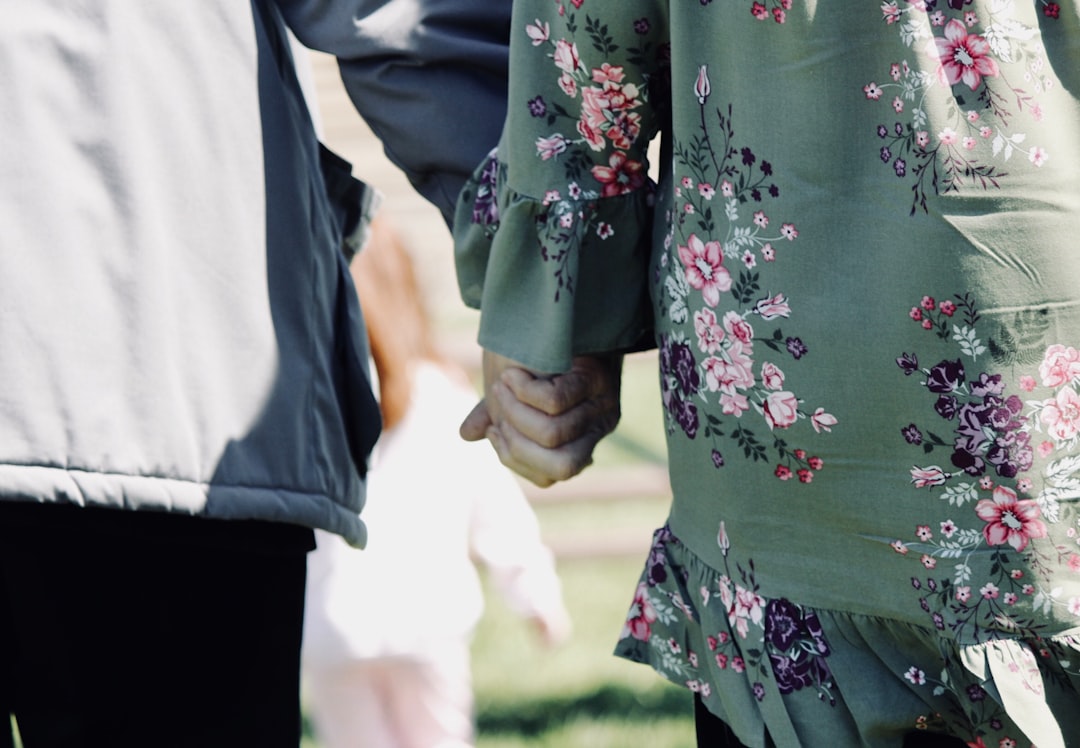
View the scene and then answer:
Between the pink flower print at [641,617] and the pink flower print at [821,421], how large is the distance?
0.31 metres

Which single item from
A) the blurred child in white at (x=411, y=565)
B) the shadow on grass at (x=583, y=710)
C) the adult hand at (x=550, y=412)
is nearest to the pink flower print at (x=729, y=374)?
the adult hand at (x=550, y=412)

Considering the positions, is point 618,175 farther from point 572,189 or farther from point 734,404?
point 734,404

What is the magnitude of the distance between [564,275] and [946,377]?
426mm

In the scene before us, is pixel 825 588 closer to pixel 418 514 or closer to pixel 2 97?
pixel 2 97

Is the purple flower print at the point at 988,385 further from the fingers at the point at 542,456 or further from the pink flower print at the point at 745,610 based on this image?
the fingers at the point at 542,456

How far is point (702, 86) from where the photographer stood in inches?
46.9

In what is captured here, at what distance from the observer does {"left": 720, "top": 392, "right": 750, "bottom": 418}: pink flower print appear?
1.18 metres

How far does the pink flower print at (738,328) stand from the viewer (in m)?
1.17

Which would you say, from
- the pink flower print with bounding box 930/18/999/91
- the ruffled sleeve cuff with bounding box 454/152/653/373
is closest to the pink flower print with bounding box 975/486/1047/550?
the pink flower print with bounding box 930/18/999/91

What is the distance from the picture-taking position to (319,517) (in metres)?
1.41

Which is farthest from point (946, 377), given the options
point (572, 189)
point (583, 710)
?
point (583, 710)

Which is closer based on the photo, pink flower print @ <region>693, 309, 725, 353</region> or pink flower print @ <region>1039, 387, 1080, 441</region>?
pink flower print @ <region>1039, 387, 1080, 441</region>

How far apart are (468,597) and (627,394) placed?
4.65m

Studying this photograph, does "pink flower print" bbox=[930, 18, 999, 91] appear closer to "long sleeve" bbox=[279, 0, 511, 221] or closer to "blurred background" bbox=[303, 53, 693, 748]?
"long sleeve" bbox=[279, 0, 511, 221]
